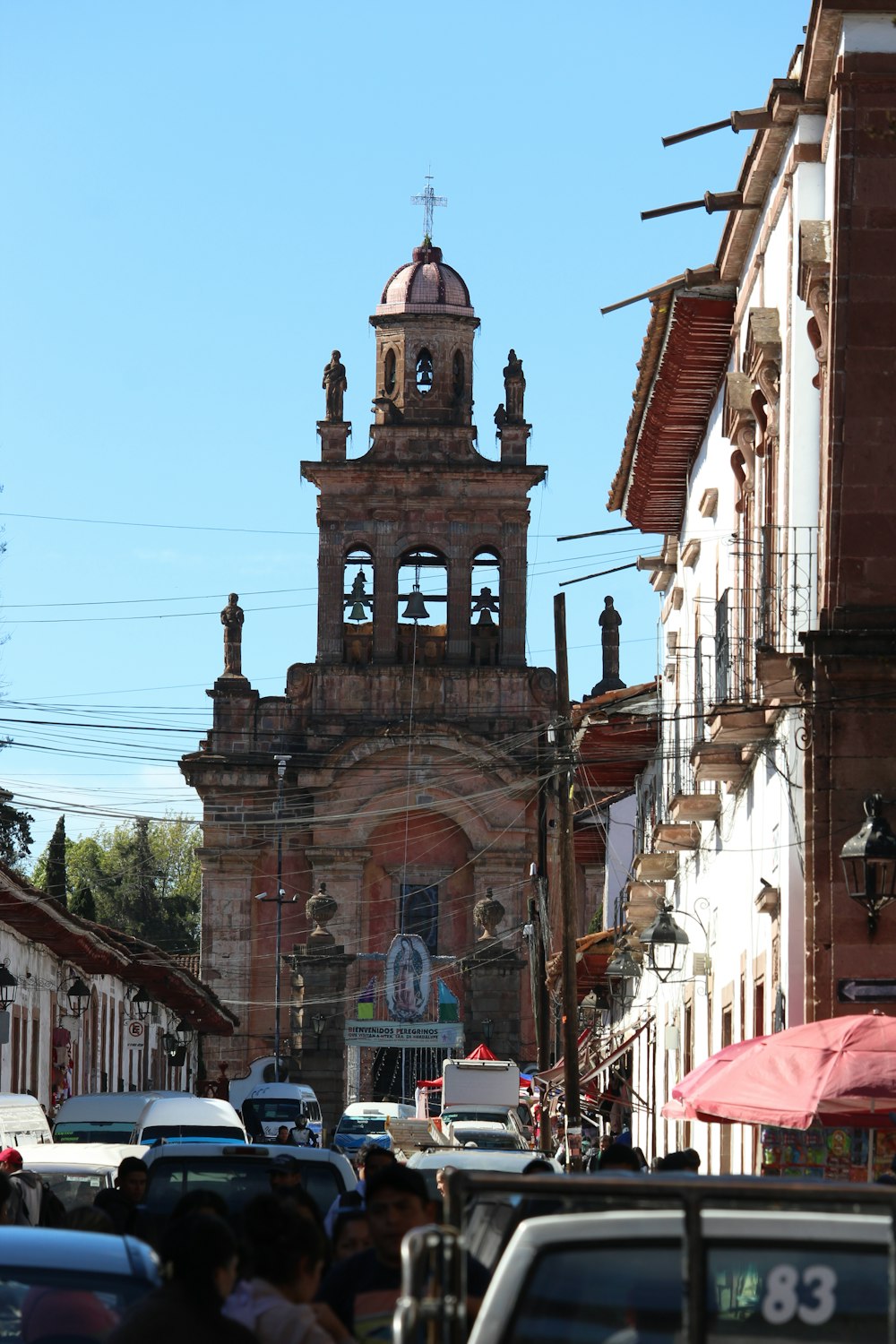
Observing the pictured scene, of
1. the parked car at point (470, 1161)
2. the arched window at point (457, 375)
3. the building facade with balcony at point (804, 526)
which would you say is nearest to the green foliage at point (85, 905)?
the arched window at point (457, 375)

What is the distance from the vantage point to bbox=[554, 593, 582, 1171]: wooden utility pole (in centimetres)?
2944

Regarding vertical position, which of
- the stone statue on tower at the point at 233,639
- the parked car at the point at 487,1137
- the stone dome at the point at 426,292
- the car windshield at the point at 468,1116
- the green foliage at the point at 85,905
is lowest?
the car windshield at the point at 468,1116

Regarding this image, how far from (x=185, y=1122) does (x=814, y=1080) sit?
37.2 feet

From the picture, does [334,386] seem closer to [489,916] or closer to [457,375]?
[457,375]

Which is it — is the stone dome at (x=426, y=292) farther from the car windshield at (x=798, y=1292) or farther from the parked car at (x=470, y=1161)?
the car windshield at (x=798, y=1292)

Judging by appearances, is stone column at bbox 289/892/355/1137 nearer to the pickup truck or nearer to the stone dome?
the stone dome

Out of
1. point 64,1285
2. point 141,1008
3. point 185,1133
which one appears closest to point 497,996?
point 141,1008

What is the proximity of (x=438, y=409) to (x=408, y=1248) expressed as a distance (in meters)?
71.2

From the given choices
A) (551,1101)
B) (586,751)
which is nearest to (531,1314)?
(586,751)

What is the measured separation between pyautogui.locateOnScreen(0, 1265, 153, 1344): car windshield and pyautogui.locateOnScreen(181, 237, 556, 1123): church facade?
62.6 metres

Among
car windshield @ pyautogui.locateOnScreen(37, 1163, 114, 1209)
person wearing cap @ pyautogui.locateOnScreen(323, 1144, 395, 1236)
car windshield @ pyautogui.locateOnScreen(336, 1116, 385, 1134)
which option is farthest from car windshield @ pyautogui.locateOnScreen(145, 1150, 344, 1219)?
car windshield @ pyautogui.locateOnScreen(336, 1116, 385, 1134)

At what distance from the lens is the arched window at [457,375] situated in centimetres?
7644

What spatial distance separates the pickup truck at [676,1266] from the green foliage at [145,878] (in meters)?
107

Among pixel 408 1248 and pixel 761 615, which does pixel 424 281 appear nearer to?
pixel 761 615
